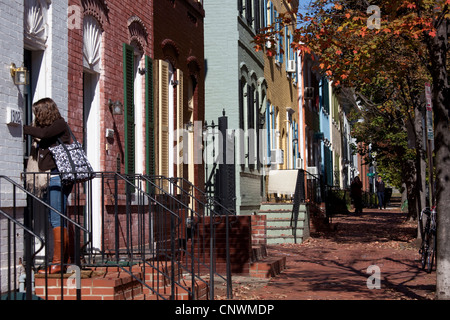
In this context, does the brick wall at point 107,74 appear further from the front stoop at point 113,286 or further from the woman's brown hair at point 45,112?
the front stoop at point 113,286

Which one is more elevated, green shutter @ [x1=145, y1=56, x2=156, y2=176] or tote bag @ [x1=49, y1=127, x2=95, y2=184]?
green shutter @ [x1=145, y1=56, x2=156, y2=176]

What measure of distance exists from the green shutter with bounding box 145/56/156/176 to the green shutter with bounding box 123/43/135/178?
536 mm

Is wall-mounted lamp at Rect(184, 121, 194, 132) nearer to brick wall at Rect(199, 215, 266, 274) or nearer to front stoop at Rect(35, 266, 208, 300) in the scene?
brick wall at Rect(199, 215, 266, 274)

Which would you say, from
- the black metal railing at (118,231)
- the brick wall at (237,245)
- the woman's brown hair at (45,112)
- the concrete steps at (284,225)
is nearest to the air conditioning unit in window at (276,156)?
the concrete steps at (284,225)

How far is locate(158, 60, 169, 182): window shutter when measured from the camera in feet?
43.7

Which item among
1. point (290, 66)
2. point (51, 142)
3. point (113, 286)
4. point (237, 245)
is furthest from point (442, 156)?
point (290, 66)

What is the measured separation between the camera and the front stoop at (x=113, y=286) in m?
7.25

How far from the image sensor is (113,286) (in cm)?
724

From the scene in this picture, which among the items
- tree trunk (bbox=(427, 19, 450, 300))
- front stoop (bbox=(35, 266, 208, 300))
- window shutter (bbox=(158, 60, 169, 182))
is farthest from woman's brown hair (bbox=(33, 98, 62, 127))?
window shutter (bbox=(158, 60, 169, 182))

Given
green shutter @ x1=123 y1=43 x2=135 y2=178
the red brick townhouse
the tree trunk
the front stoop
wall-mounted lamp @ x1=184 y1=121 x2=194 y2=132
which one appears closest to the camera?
the front stoop

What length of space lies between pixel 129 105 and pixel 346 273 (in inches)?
179

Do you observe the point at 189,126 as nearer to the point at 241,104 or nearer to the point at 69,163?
the point at 241,104
